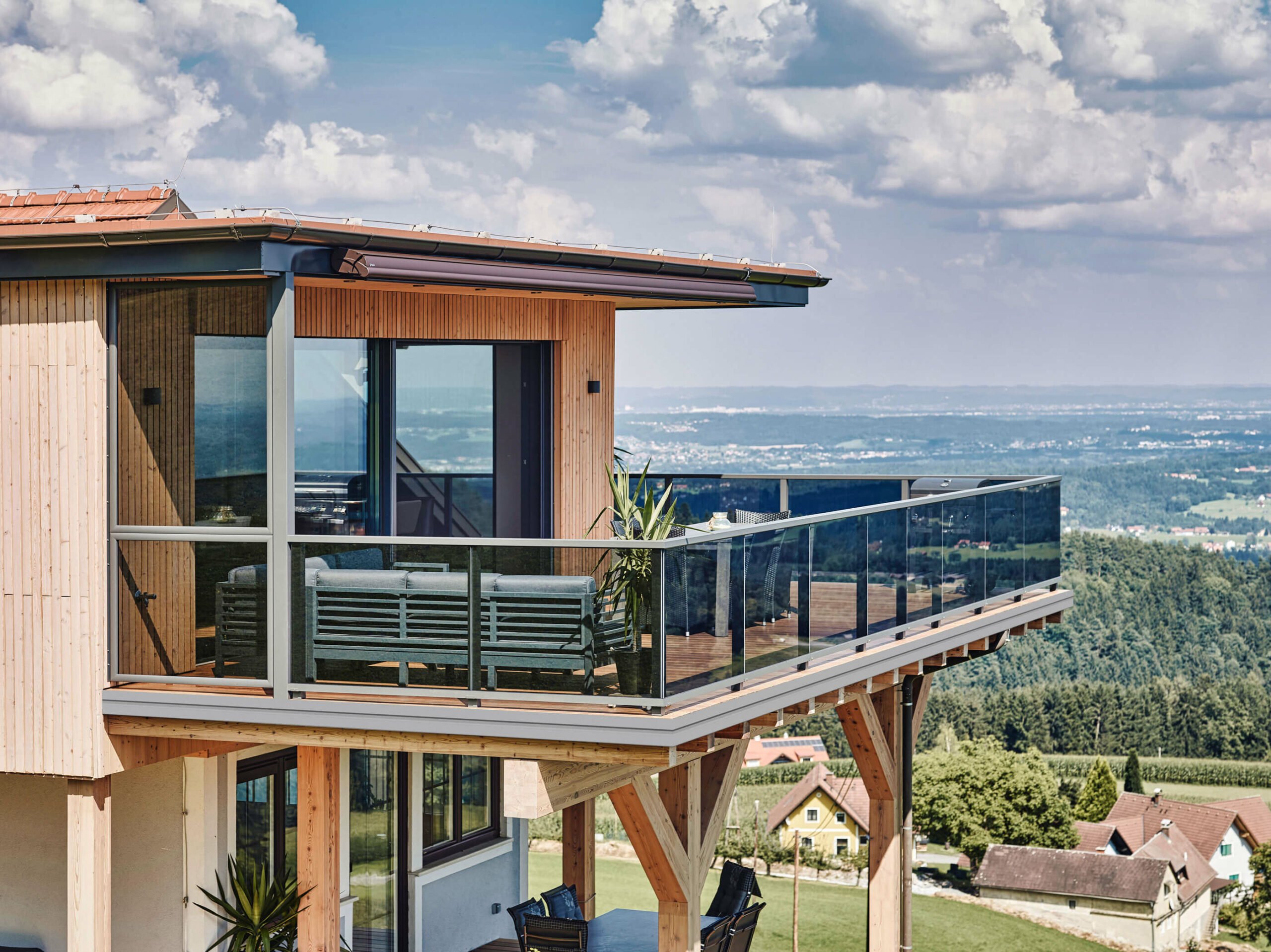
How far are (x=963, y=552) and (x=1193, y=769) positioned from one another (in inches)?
3509

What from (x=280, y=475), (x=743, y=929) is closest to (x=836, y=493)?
(x=743, y=929)

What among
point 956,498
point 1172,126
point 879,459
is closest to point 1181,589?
point 879,459

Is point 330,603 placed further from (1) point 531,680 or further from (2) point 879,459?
(2) point 879,459

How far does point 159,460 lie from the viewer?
8898 millimetres

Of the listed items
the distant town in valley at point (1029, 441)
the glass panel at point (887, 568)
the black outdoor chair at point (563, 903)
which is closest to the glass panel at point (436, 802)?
the black outdoor chair at point (563, 903)

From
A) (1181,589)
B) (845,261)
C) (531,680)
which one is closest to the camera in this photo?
(531,680)

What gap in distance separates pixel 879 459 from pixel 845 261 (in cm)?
1877

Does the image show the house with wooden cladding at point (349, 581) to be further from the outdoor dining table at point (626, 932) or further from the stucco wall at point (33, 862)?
the outdoor dining table at point (626, 932)

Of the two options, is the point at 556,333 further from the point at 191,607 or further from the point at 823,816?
→ the point at 823,816

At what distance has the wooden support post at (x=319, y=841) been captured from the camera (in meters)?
8.54

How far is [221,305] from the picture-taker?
930 cm

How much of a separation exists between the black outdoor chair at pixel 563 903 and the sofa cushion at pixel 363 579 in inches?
181

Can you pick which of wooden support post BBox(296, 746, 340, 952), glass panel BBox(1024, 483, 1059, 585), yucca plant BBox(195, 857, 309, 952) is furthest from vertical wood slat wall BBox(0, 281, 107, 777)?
glass panel BBox(1024, 483, 1059, 585)

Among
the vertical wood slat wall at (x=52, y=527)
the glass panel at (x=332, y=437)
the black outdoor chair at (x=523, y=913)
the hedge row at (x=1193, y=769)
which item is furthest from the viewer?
the hedge row at (x=1193, y=769)
